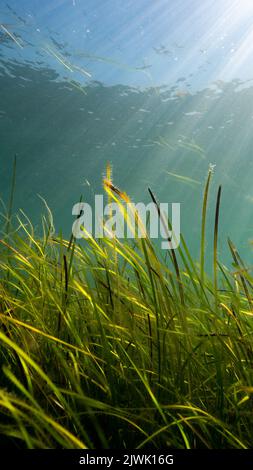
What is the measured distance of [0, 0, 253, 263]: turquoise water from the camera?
17.1 metres

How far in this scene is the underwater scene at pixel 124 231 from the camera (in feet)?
4.00

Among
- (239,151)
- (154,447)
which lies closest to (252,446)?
(154,447)

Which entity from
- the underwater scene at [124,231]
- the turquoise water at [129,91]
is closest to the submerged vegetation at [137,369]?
the underwater scene at [124,231]

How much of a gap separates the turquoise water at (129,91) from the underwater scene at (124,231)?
0.10 meters

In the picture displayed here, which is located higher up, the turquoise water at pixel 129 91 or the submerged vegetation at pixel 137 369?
the turquoise water at pixel 129 91

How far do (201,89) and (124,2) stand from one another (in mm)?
6929

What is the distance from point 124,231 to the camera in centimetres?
167

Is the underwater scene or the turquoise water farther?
the turquoise water

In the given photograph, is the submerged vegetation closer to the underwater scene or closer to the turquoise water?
the underwater scene

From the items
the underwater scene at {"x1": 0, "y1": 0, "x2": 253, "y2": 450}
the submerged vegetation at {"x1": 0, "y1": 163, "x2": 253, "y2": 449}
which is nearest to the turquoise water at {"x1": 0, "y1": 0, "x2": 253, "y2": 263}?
the underwater scene at {"x1": 0, "y1": 0, "x2": 253, "y2": 450}

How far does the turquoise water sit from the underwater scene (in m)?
0.10

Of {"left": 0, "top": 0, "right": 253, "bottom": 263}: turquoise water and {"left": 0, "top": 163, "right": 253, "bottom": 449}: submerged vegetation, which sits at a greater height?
{"left": 0, "top": 0, "right": 253, "bottom": 263}: turquoise water

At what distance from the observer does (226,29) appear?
17.7 m

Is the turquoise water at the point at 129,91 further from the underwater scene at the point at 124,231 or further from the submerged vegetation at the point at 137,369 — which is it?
the submerged vegetation at the point at 137,369
